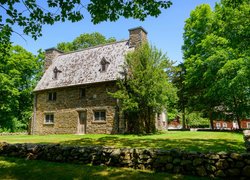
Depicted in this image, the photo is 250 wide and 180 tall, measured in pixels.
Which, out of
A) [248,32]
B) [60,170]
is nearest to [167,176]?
[60,170]

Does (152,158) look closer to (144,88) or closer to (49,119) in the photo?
(144,88)

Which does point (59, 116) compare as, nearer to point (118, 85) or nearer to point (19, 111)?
point (118, 85)

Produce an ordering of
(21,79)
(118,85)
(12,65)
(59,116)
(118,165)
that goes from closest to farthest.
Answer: (118,165) < (118,85) < (59,116) < (12,65) < (21,79)

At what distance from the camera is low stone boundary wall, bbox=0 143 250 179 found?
7.21 metres

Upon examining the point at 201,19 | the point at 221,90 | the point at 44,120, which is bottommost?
the point at 44,120

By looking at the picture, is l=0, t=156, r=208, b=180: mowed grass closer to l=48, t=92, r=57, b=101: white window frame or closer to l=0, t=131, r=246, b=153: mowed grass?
l=0, t=131, r=246, b=153: mowed grass

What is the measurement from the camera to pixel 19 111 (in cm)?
3953

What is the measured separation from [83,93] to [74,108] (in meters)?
2.00

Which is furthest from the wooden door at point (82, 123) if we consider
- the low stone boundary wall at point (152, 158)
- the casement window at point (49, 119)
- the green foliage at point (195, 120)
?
the green foliage at point (195, 120)

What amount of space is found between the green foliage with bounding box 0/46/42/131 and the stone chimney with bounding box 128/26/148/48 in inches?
747

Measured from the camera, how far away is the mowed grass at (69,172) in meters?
7.39

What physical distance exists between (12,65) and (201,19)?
28.4m

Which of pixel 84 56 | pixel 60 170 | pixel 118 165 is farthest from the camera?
pixel 84 56

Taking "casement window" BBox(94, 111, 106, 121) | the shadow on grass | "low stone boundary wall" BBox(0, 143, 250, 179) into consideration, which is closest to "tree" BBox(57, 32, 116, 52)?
"casement window" BBox(94, 111, 106, 121)
